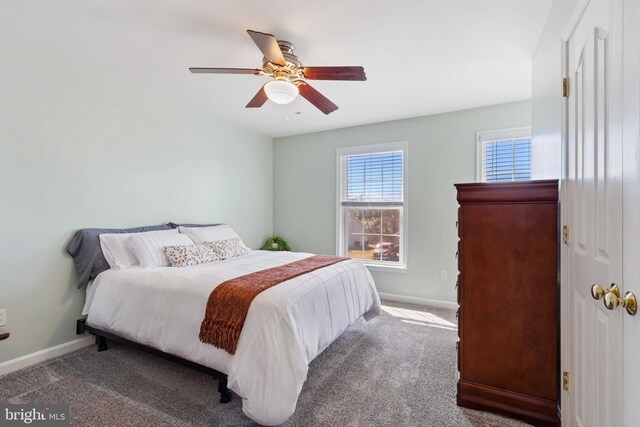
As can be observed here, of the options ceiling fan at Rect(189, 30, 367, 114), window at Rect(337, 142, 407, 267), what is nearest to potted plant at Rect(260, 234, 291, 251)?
window at Rect(337, 142, 407, 267)

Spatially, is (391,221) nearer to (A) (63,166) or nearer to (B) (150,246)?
(B) (150,246)

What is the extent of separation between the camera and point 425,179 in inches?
155

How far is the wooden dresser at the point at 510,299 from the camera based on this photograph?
67.0 inches

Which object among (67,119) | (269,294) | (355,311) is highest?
(67,119)

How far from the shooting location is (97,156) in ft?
9.27

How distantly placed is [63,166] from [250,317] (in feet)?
7.31

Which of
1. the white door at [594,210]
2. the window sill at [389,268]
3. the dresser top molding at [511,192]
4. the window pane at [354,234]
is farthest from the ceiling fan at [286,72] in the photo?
the window sill at [389,268]

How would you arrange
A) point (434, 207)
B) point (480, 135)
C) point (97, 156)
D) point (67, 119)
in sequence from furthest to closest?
point (434, 207), point (480, 135), point (97, 156), point (67, 119)

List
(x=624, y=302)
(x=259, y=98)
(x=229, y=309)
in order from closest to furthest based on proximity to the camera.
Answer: (x=624, y=302)
(x=229, y=309)
(x=259, y=98)

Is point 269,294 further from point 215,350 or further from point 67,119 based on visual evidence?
point 67,119

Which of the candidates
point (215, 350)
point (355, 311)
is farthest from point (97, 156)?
point (355, 311)

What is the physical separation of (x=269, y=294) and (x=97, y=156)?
7.51 feet

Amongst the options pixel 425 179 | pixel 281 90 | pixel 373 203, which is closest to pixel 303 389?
pixel 281 90

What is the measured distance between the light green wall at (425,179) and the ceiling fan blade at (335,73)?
A: 2109 mm
